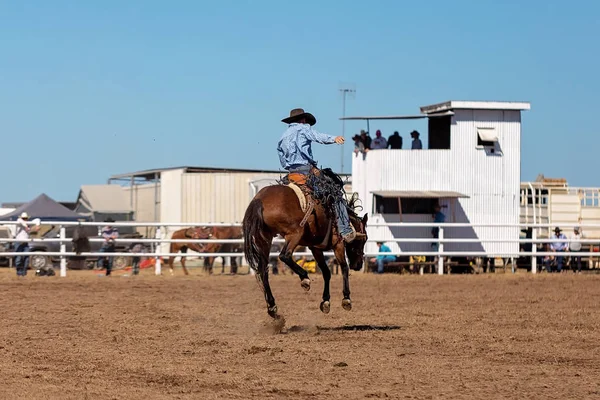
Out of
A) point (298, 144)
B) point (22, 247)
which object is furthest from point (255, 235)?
point (22, 247)

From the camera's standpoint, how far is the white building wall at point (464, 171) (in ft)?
94.7

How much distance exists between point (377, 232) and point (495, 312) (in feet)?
51.1

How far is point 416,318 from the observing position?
11.7m

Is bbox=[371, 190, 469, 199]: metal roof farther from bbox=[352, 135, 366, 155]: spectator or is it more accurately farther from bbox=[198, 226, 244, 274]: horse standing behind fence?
bbox=[198, 226, 244, 274]: horse standing behind fence

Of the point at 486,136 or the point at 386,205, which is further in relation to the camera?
the point at 486,136

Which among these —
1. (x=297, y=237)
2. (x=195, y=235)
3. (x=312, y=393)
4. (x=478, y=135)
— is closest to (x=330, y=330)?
(x=297, y=237)

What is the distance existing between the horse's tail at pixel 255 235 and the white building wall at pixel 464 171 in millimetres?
18543

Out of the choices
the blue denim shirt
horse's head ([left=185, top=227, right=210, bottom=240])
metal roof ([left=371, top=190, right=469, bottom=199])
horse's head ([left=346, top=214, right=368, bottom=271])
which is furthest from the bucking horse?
metal roof ([left=371, top=190, right=469, bottom=199])

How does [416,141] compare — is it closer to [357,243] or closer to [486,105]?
[486,105]

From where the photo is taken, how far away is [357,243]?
1165cm

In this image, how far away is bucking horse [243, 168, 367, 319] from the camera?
1017cm

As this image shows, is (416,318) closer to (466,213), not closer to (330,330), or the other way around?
(330,330)

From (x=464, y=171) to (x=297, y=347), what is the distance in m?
21.2

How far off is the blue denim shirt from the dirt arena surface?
1818mm
